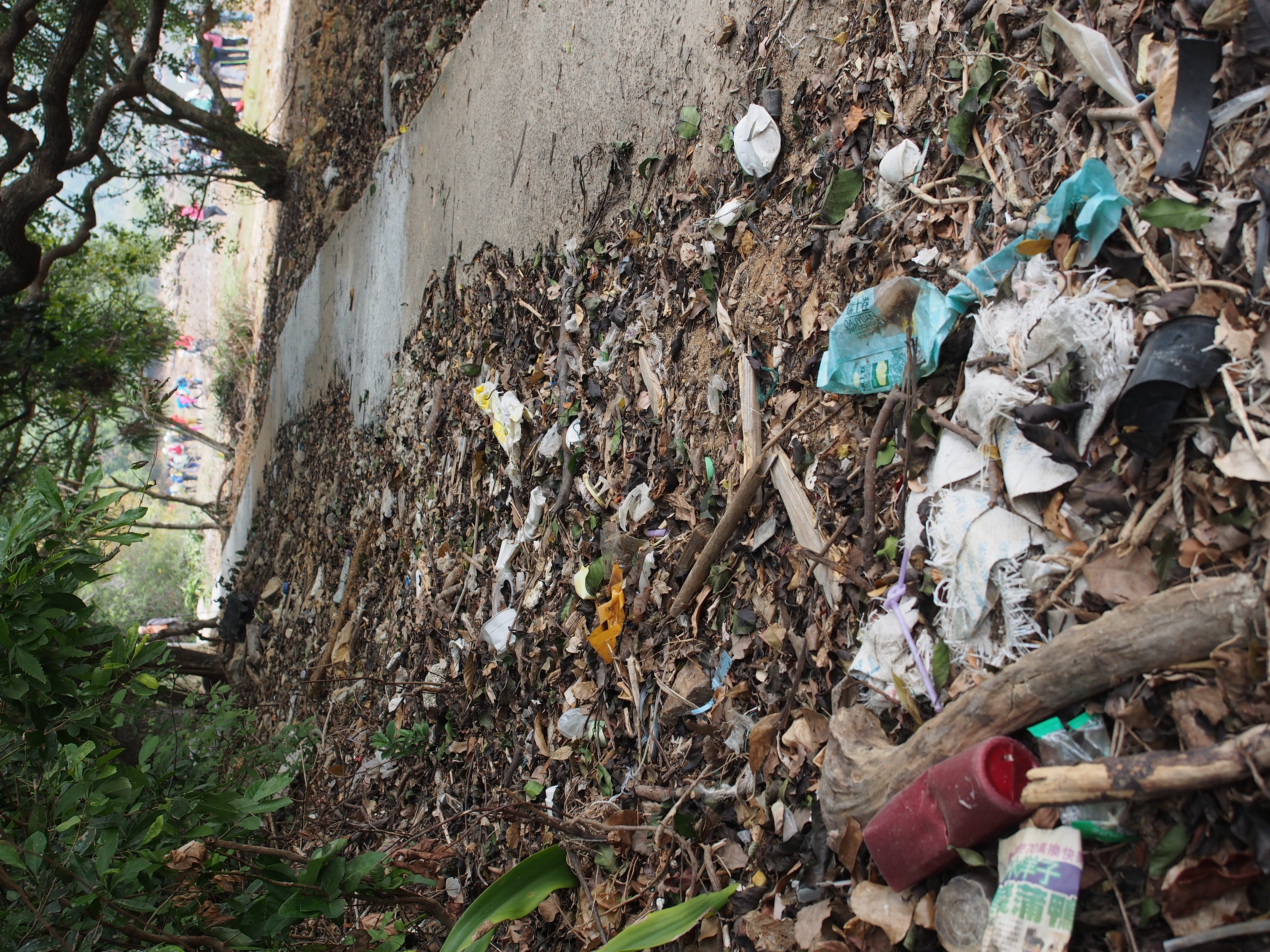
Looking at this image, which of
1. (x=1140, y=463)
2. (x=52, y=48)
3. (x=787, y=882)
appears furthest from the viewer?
(x=52, y=48)

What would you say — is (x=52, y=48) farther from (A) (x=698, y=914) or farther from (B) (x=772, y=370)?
(A) (x=698, y=914)

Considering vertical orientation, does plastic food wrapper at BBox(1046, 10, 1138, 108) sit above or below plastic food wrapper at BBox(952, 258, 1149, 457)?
above

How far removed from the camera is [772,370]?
1.85 meters

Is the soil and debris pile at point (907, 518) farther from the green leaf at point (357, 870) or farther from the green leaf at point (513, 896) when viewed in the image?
the green leaf at point (357, 870)

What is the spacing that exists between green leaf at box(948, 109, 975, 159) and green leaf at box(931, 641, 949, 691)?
854 mm

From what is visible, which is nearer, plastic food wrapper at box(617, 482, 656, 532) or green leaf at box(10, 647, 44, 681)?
green leaf at box(10, 647, 44, 681)

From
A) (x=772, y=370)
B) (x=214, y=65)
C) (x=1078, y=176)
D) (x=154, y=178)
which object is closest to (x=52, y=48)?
(x=154, y=178)

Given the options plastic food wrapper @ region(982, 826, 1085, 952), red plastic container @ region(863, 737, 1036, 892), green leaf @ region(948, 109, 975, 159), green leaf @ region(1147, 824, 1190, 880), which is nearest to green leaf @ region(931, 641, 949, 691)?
red plastic container @ region(863, 737, 1036, 892)

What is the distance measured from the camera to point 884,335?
5.13ft

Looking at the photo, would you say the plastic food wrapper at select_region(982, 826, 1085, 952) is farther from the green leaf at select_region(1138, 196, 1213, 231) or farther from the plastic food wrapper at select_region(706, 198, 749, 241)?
the plastic food wrapper at select_region(706, 198, 749, 241)

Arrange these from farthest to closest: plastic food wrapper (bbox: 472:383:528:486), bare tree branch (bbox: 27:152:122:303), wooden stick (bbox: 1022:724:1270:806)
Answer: bare tree branch (bbox: 27:152:122:303) < plastic food wrapper (bbox: 472:383:528:486) < wooden stick (bbox: 1022:724:1270:806)

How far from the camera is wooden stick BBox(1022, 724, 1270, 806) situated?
3.07 ft

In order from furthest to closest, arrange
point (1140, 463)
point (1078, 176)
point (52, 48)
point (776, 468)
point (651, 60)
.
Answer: point (52, 48) < point (651, 60) < point (776, 468) < point (1078, 176) < point (1140, 463)

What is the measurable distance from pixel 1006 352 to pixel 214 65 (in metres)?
20.3
